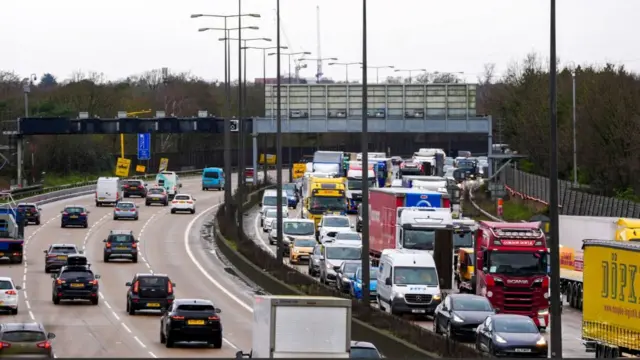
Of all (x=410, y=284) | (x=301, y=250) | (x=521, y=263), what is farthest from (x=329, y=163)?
(x=521, y=263)

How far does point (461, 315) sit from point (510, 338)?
14.9 ft

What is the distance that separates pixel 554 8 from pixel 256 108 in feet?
558

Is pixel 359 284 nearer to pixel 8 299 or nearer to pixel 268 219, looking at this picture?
pixel 8 299

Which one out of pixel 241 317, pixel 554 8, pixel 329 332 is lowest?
pixel 241 317

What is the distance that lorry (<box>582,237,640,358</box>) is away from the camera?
98.9 ft

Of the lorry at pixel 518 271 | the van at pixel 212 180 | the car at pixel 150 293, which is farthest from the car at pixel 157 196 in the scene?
the lorry at pixel 518 271

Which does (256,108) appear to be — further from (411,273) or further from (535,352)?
(535,352)

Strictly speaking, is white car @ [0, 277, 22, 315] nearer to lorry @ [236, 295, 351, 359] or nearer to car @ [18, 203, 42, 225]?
lorry @ [236, 295, 351, 359]

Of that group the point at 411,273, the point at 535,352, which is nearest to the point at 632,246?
the point at 535,352

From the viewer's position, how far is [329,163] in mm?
100062

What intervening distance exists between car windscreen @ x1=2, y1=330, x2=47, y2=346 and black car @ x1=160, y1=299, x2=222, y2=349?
698cm

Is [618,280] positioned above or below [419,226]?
above

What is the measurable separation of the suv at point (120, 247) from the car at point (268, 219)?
16.0 m

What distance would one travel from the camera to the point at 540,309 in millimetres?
40812
